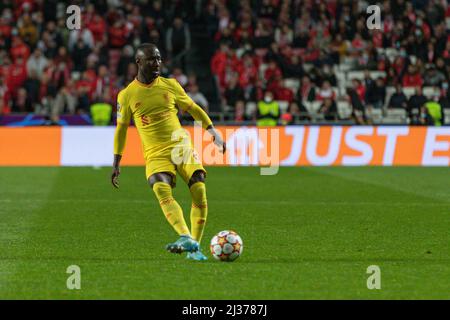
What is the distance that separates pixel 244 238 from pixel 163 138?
2.09 m

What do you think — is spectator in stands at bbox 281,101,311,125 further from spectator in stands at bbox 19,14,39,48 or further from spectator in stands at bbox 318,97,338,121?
spectator in stands at bbox 19,14,39,48

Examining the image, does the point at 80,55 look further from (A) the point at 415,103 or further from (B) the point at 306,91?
(A) the point at 415,103

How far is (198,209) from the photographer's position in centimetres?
1012

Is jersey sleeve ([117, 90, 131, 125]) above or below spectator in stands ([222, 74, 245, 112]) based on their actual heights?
above

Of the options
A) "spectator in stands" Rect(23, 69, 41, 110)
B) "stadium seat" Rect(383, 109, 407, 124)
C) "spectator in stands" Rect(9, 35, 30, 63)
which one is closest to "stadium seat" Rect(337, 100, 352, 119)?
"stadium seat" Rect(383, 109, 407, 124)

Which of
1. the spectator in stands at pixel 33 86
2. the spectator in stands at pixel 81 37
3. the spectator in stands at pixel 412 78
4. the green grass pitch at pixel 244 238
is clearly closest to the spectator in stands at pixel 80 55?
the spectator in stands at pixel 81 37

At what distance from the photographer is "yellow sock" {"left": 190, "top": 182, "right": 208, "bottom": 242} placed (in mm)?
10047

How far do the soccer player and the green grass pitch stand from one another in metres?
0.55

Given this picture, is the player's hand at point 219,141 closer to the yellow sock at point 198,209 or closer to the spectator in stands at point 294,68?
the yellow sock at point 198,209

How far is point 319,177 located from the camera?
21500 millimetres

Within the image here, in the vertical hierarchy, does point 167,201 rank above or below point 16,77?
below

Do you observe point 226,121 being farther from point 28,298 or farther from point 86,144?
point 28,298

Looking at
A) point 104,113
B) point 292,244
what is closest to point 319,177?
point 104,113

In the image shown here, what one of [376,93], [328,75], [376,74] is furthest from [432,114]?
[376,74]
